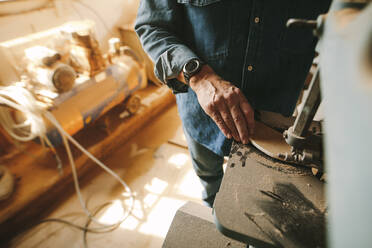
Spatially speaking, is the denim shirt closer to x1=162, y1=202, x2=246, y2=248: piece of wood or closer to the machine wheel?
x1=162, y1=202, x2=246, y2=248: piece of wood

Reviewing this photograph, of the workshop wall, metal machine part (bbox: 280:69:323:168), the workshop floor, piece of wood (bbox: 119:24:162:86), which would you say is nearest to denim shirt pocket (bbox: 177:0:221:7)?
metal machine part (bbox: 280:69:323:168)

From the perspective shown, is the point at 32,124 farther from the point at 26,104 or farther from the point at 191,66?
the point at 191,66

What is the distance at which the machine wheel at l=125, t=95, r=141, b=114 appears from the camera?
7.00ft

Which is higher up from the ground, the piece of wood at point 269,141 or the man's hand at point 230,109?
the man's hand at point 230,109

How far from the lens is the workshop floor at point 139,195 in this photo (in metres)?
1.50

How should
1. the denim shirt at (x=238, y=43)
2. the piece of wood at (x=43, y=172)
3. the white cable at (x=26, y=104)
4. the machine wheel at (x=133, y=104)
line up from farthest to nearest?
the machine wheel at (x=133, y=104) < the piece of wood at (x=43, y=172) < the white cable at (x=26, y=104) < the denim shirt at (x=238, y=43)

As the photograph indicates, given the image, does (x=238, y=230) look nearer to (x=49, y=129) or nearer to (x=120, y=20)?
(x=49, y=129)

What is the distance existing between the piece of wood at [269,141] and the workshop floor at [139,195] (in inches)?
45.6

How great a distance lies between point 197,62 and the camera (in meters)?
0.78

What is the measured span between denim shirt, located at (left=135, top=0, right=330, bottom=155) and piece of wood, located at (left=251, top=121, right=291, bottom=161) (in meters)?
0.22

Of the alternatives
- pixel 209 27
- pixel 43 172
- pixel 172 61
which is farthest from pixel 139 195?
pixel 209 27

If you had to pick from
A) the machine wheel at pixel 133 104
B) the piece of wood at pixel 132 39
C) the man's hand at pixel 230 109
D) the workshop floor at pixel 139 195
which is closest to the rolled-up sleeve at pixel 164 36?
the man's hand at pixel 230 109

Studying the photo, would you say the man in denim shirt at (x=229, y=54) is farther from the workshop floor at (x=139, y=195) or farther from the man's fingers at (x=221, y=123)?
the workshop floor at (x=139, y=195)

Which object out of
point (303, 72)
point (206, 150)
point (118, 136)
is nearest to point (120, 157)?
point (118, 136)
